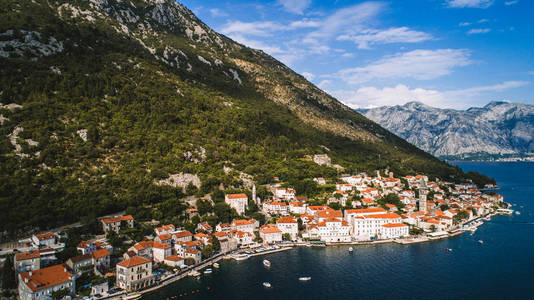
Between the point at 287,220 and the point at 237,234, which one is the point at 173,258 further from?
the point at 287,220

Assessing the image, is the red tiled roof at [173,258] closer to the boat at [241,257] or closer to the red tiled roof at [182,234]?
the red tiled roof at [182,234]

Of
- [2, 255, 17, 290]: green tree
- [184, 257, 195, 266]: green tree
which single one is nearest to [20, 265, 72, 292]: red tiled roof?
[2, 255, 17, 290]: green tree

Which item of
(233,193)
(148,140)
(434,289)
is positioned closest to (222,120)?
Result: (148,140)

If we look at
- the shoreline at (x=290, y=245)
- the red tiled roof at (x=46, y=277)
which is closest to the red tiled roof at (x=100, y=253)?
the red tiled roof at (x=46, y=277)

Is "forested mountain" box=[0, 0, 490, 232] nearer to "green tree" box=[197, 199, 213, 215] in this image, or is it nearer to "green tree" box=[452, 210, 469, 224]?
"green tree" box=[197, 199, 213, 215]

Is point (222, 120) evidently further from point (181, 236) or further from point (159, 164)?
point (181, 236)

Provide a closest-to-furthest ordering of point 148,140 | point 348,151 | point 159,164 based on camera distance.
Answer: point 159,164
point 148,140
point 348,151
